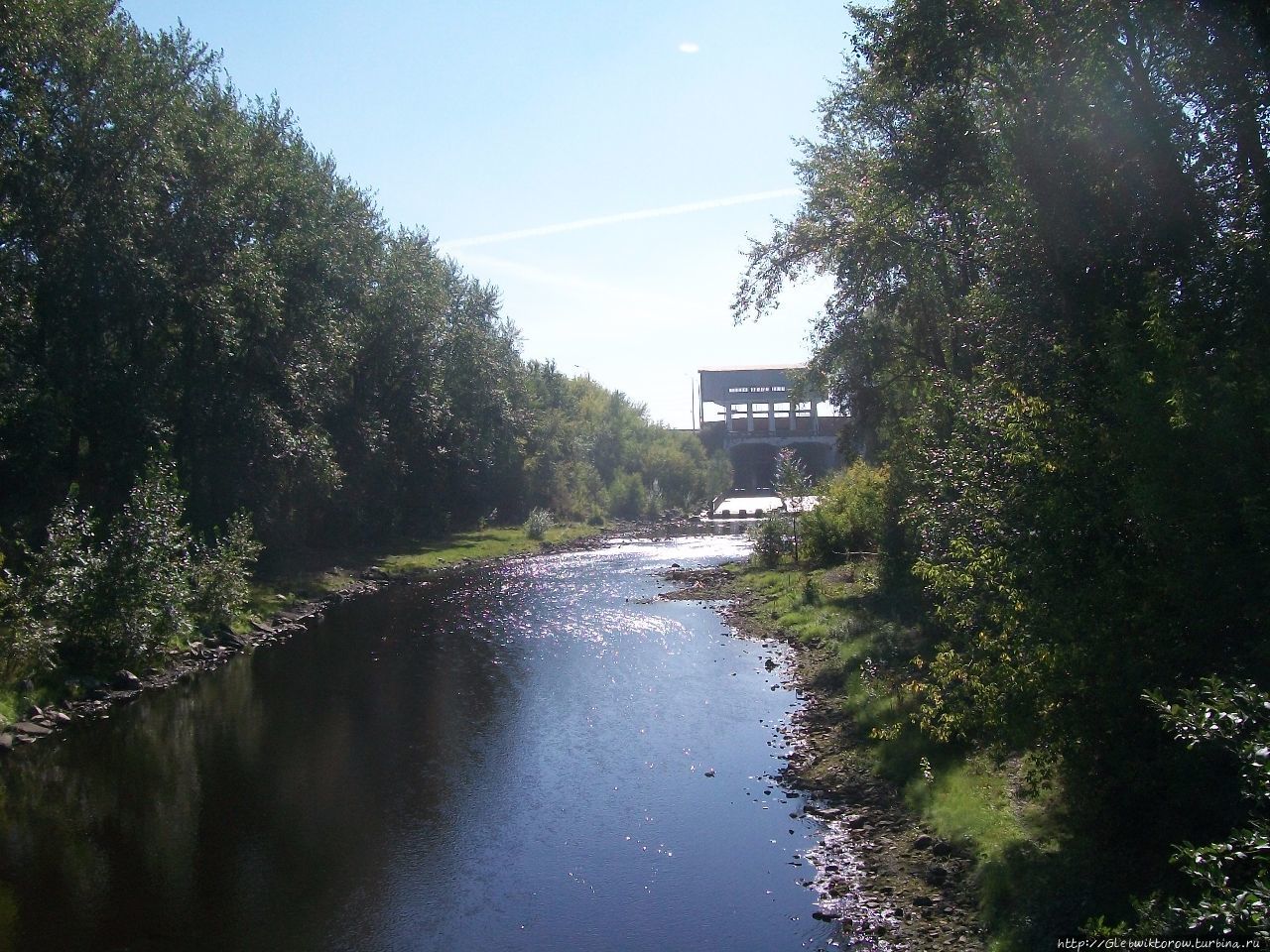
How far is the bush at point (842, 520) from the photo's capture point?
36.6 m

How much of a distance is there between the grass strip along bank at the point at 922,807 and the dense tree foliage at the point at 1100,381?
31.3 inches

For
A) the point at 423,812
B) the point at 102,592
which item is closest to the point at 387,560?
the point at 102,592

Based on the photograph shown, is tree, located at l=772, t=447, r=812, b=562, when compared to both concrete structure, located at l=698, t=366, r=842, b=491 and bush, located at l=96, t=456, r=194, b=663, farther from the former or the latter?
concrete structure, located at l=698, t=366, r=842, b=491

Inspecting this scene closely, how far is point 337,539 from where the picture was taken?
53.2 metres

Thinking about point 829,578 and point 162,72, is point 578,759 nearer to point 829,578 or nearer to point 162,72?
point 829,578

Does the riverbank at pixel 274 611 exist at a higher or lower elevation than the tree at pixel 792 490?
lower

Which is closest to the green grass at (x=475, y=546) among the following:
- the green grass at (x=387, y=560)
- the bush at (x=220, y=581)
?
the green grass at (x=387, y=560)

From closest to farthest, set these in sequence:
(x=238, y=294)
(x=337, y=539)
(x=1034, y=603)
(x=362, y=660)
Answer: (x=1034, y=603)
(x=362, y=660)
(x=238, y=294)
(x=337, y=539)

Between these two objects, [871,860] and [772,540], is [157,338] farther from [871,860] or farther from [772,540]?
[871,860]

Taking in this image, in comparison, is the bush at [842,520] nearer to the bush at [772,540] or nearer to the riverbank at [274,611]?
the bush at [772,540]

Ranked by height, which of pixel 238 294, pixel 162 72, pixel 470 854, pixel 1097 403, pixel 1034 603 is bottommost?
pixel 470 854

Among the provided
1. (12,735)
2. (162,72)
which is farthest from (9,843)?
(162,72)

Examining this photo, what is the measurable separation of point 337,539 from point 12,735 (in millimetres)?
34600

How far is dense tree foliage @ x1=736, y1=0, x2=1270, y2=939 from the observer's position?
9.80 meters
